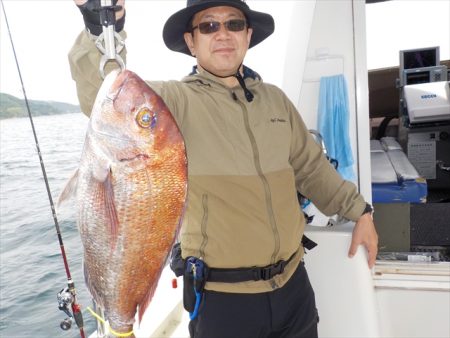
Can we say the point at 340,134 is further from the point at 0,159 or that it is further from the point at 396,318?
the point at 0,159

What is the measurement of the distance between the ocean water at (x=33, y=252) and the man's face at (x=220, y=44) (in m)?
1.77

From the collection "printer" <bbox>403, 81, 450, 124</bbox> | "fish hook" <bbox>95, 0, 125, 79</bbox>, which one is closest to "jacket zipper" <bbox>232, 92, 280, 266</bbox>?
"fish hook" <bbox>95, 0, 125, 79</bbox>

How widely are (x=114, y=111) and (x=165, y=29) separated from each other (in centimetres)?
92

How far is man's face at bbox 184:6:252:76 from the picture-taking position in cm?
176

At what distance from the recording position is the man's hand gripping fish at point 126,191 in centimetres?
109

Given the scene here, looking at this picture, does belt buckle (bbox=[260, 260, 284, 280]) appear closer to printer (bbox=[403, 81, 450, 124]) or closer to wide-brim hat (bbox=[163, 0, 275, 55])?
wide-brim hat (bbox=[163, 0, 275, 55])

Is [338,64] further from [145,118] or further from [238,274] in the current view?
[145,118]

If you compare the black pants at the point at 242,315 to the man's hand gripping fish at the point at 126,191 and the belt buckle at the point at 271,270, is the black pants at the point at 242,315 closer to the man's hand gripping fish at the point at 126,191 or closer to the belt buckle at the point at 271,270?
the belt buckle at the point at 271,270

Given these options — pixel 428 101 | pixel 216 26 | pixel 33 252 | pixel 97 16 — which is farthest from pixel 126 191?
pixel 33 252

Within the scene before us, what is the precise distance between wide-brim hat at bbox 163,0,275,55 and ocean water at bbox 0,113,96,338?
5.23ft

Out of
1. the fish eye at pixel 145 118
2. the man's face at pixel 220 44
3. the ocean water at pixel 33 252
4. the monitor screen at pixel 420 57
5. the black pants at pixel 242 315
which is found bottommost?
the ocean water at pixel 33 252

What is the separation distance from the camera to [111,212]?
3.59 feet

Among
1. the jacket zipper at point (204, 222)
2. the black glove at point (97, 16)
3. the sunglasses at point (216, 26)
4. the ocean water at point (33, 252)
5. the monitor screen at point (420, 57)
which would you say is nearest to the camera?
the black glove at point (97, 16)

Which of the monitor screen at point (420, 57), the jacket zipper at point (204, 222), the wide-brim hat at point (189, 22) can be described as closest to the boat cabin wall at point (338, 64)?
the wide-brim hat at point (189, 22)
